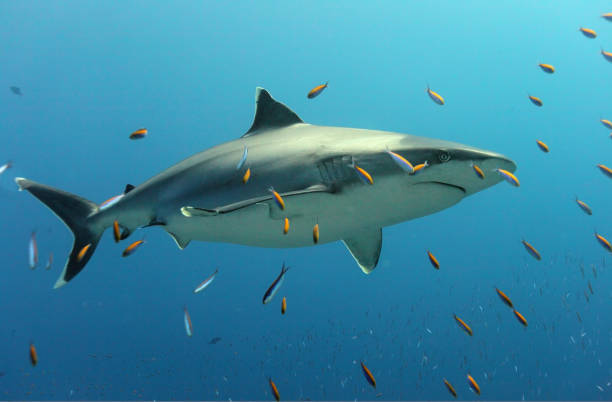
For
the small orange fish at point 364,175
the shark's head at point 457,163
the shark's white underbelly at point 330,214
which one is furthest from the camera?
the shark's white underbelly at point 330,214

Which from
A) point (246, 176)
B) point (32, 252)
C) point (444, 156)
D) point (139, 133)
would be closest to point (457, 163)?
point (444, 156)

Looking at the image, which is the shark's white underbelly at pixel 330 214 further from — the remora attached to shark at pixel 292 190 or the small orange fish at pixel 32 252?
the small orange fish at pixel 32 252

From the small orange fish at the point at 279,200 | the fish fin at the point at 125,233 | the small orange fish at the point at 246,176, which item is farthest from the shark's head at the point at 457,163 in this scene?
the fish fin at the point at 125,233

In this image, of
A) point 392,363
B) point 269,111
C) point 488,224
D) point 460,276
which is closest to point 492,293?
point 460,276

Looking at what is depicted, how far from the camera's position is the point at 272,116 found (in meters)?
5.10

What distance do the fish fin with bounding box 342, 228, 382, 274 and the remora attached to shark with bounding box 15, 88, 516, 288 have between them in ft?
0.04

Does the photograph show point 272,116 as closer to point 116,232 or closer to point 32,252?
point 116,232

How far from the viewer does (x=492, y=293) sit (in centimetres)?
5022

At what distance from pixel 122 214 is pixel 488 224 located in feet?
144

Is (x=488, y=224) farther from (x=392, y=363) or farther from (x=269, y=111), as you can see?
(x=269, y=111)

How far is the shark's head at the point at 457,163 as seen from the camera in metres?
3.44

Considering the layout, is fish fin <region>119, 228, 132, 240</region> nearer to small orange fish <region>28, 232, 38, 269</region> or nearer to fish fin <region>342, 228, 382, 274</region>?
small orange fish <region>28, 232, 38, 269</region>

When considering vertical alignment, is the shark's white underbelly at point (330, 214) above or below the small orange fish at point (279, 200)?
below

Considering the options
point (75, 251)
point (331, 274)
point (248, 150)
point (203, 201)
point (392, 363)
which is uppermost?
point (248, 150)
